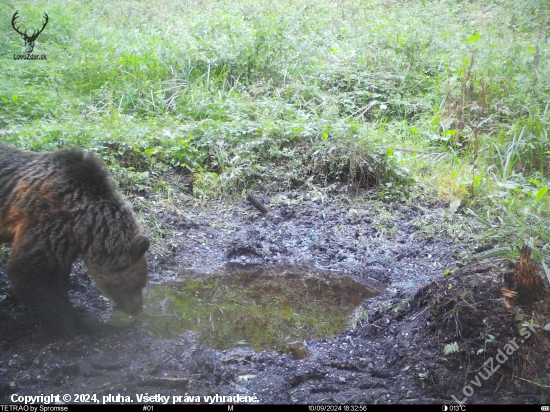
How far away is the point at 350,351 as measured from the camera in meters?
4.10

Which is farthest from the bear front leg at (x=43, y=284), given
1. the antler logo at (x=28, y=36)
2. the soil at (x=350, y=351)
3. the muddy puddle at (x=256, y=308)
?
the antler logo at (x=28, y=36)

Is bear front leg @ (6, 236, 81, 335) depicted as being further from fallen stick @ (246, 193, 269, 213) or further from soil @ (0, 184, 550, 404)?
fallen stick @ (246, 193, 269, 213)

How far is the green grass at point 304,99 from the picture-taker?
21.9ft

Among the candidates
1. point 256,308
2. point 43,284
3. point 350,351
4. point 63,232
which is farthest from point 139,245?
point 350,351

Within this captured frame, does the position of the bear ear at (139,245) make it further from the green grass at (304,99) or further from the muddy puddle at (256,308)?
the green grass at (304,99)

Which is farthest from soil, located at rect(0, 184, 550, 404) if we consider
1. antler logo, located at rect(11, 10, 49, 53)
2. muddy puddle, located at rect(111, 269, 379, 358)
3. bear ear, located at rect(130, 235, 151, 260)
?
antler logo, located at rect(11, 10, 49, 53)

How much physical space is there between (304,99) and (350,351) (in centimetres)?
526

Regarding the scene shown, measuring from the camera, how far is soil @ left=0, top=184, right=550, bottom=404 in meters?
3.42

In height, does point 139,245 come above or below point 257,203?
above

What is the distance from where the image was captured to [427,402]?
325 centimetres

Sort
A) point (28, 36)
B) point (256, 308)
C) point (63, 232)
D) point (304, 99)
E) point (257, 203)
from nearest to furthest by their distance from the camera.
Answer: point (63, 232) < point (256, 308) < point (257, 203) < point (304, 99) < point (28, 36)

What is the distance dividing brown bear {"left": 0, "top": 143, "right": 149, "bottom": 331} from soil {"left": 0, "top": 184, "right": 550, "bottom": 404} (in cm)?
35

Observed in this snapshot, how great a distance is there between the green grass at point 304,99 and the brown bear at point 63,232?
2084 millimetres

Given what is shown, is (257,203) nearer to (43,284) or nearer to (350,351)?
(350,351)
